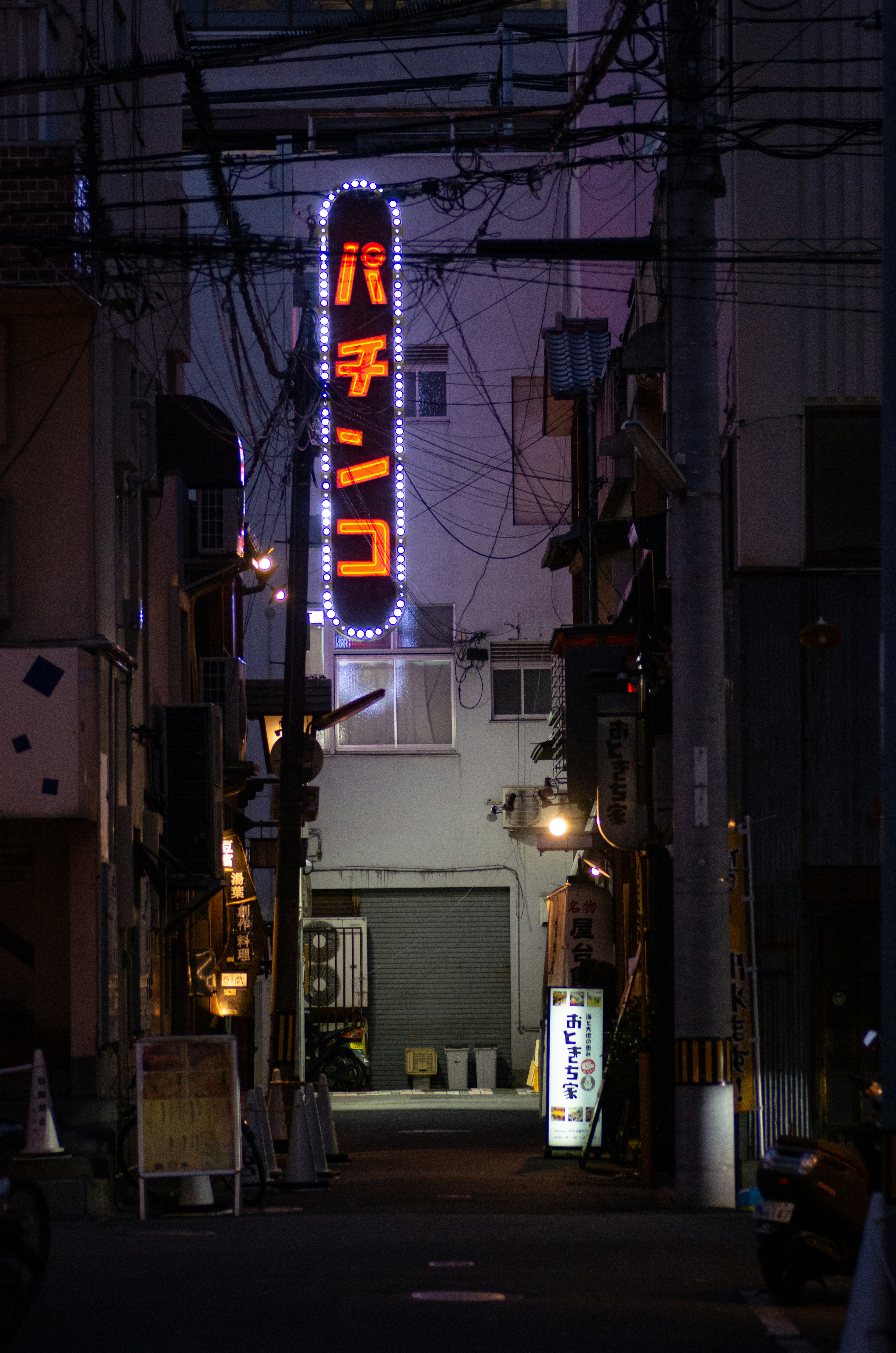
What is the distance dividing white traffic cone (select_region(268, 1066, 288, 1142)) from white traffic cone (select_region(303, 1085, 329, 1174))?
144 centimetres

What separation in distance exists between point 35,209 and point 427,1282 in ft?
38.3

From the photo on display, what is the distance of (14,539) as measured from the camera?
17.0 metres

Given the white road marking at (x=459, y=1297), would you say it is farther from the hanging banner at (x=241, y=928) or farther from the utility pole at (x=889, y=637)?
the hanging banner at (x=241, y=928)

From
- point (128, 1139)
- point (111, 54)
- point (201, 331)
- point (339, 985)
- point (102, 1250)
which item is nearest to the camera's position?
point (102, 1250)

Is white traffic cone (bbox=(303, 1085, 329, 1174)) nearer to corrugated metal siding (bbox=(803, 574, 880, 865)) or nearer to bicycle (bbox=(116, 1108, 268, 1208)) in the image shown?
bicycle (bbox=(116, 1108, 268, 1208))

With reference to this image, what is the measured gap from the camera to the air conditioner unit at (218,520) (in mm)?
24375

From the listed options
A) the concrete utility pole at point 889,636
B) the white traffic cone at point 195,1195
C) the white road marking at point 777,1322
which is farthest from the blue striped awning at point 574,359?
the white road marking at point 777,1322

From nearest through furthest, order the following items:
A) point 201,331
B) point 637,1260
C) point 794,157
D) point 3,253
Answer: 1. point 637,1260
2. point 794,157
3. point 3,253
4. point 201,331

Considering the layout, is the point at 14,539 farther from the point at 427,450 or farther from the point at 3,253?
the point at 427,450

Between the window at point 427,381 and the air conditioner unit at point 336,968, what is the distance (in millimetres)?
11476

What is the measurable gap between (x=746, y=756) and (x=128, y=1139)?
7.11 m

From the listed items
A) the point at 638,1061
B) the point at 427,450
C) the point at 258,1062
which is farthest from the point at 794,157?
the point at 427,450

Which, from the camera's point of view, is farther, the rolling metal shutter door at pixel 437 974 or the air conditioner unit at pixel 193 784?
the rolling metal shutter door at pixel 437 974

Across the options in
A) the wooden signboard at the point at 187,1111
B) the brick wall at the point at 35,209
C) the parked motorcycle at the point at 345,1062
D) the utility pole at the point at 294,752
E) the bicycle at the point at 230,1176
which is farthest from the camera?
the parked motorcycle at the point at 345,1062
